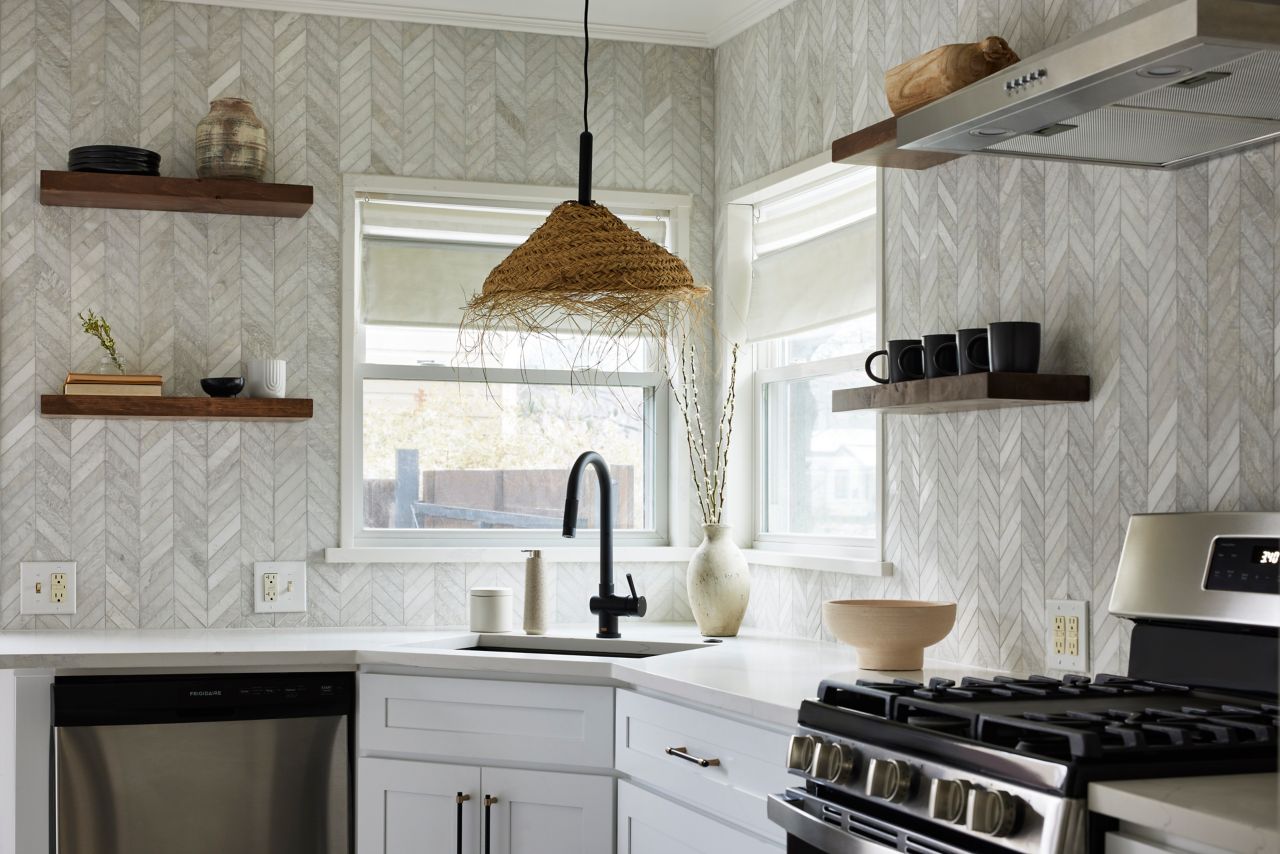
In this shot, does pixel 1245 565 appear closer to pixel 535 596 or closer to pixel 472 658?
pixel 472 658

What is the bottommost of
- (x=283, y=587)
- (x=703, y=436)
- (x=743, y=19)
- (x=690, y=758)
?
(x=690, y=758)

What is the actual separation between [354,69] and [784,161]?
1.20 m

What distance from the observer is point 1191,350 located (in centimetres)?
210

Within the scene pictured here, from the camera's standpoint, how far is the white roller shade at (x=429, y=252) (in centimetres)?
354

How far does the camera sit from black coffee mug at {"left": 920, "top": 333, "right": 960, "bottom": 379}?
7.94ft

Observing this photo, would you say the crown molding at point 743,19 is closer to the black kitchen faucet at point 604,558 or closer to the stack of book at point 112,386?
the black kitchen faucet at point 604,558

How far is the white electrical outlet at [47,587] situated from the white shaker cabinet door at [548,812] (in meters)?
1.27

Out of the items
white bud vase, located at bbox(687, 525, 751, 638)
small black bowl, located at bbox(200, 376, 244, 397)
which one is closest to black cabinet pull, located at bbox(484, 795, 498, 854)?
white bud vase, located at bbox(687, 525, 751, 638)

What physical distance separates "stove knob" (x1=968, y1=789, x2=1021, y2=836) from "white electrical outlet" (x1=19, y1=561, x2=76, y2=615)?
251 cm

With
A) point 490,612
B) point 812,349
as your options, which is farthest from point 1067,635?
point 490,612

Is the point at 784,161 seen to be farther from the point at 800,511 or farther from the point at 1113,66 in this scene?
the point at 1113,66

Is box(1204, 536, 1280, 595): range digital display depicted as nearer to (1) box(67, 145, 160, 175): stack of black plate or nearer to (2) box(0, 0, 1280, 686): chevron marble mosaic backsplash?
(2) box(0, 0, 1280, 686): chevron marble mosaic backsplash

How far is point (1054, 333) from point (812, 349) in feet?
3.31

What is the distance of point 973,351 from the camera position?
2.35 meters
